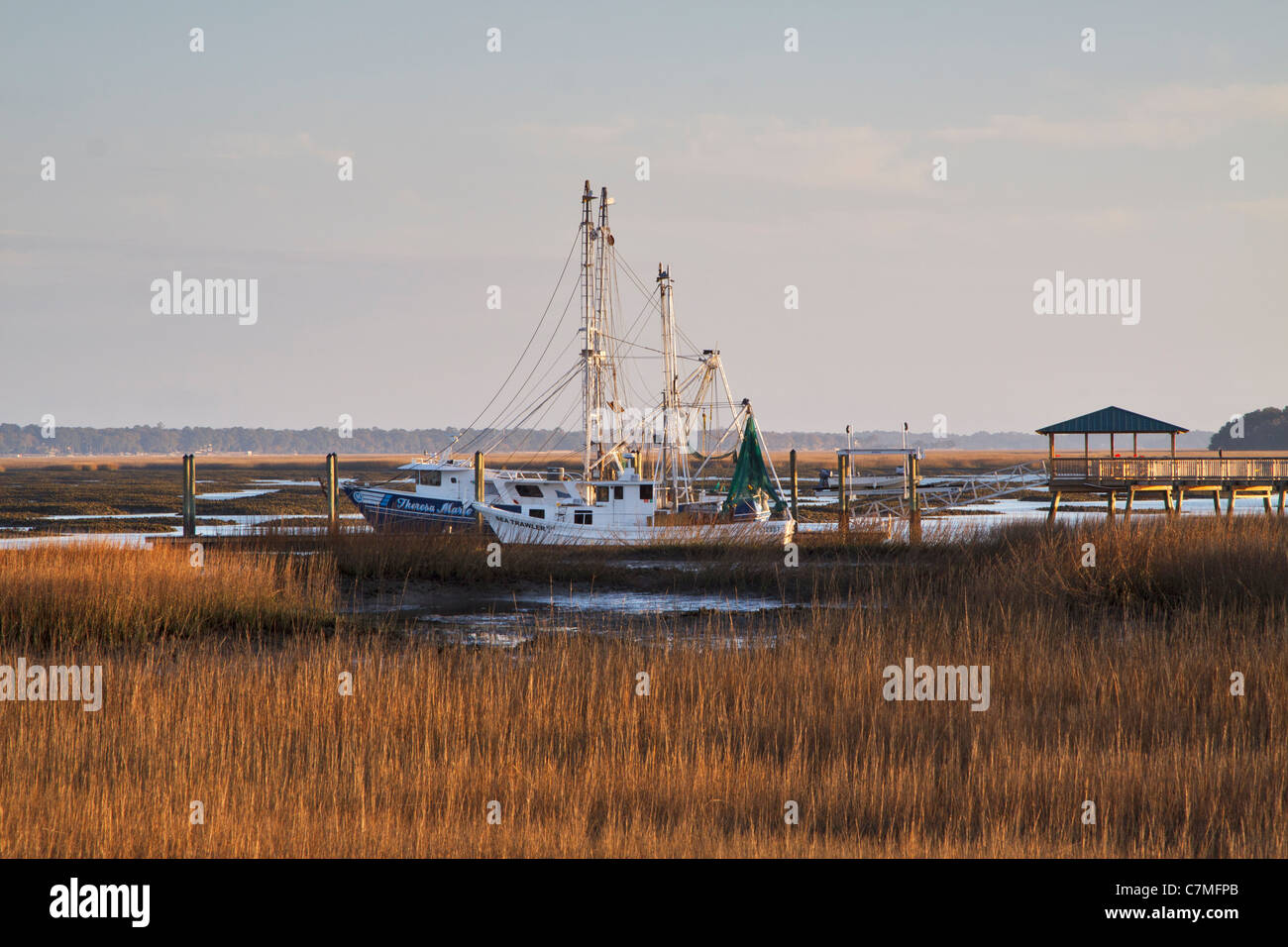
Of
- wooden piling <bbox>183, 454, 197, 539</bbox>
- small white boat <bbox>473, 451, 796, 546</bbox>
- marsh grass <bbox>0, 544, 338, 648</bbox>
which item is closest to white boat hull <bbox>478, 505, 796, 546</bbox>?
small white boat <bbox>473, 451, 796, 546</bbox>

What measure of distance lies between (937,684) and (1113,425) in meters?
31.6

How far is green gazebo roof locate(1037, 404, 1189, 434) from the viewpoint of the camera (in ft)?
131

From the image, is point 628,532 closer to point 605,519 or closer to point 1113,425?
point 605,519

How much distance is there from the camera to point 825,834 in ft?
24.0

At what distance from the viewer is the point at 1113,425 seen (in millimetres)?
40188

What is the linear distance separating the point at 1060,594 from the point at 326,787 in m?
12.1

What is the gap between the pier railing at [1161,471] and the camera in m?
37.6

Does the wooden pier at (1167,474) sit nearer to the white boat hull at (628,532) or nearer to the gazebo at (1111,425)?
the gazebo at (1111,425)

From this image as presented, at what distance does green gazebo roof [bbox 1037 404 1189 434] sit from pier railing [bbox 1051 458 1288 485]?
6.06 ft

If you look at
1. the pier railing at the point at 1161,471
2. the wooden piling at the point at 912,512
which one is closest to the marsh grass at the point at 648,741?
the wooden piling at the point at 912,512

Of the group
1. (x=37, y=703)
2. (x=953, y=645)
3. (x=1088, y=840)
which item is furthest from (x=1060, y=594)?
(x=37, y=703)

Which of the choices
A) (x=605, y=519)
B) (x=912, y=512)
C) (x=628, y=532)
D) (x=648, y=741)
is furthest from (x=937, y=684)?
(x=605, y=519)

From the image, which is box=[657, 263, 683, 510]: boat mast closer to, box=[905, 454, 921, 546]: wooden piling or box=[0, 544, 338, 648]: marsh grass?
box=[905, 454, 921, 546]: wooden piling

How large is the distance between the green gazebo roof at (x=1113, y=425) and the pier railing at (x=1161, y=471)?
185 centimetres
